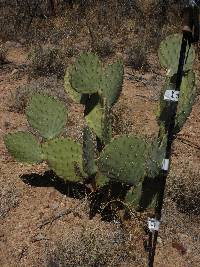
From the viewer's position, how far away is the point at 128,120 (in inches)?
194

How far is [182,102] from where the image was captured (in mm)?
3463

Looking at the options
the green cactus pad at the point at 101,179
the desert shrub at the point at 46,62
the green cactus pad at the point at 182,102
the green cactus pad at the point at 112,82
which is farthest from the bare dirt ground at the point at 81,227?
the desert shrub at the point at 46,62

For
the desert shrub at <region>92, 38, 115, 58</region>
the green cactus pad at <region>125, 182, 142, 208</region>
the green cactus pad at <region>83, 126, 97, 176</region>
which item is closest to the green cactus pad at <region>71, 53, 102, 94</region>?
the green cactus pad at <region>83, 126, 97, 176</region>

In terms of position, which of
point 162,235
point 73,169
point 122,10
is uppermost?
point 122,10

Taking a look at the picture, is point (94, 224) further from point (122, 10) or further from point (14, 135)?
point (122, 10)

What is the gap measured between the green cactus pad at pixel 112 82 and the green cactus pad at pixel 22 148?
675mm

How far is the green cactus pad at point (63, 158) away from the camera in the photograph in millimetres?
3488

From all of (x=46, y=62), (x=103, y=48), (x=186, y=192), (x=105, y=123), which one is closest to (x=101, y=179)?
(x=105, y=123)

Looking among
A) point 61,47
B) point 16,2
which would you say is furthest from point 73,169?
point 16,2

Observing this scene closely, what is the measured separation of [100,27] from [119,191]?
4.50 metres

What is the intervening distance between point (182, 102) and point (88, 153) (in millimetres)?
793

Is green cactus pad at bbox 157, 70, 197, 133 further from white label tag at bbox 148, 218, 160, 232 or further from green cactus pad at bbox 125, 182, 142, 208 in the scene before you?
white label tag at bbox 148, 218, 160, 232

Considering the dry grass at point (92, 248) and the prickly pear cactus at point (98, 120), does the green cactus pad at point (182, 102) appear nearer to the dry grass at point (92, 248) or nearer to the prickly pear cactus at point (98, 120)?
the prickly pear cactus at point (98, 120)

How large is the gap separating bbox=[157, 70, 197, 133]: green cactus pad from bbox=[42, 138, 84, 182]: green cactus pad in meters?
0.69
